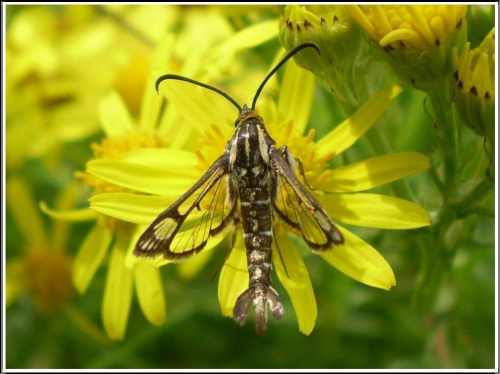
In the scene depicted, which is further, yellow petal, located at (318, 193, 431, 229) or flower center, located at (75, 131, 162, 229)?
flower center, located at (75, 131, 162, 229)

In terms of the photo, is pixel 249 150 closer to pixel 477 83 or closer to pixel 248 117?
pixel 248 117

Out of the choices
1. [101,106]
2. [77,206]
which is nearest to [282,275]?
[101,106]

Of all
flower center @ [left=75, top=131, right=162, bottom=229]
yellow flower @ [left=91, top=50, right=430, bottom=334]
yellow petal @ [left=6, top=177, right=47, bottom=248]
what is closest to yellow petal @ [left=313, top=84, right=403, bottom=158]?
yellow flower @ [left=91, top=50, right=430, bottom=334]

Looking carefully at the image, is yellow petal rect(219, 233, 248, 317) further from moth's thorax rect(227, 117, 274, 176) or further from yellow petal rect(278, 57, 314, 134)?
yellow petal rect(278, 57, 314, 134)

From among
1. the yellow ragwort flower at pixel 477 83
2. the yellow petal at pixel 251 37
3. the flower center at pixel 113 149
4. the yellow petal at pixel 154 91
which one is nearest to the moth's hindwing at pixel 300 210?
the yellow ragwort flower at pixel 477 83

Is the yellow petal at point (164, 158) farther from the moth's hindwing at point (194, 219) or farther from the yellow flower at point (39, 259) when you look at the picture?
the yellow flower at point (39, 259)
